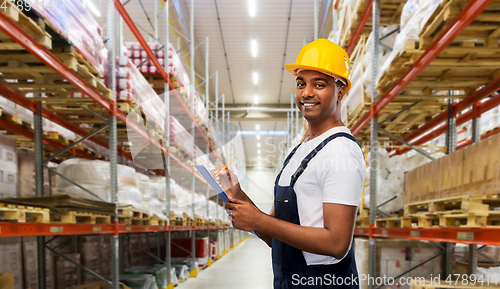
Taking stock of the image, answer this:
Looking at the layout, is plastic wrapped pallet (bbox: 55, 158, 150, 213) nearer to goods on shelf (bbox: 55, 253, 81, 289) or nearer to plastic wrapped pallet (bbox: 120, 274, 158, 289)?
goods on shelf (bbox: 55, 253, 81, 289)

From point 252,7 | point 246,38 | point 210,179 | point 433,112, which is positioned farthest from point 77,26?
point 246,38

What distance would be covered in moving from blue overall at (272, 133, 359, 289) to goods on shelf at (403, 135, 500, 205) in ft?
7.28

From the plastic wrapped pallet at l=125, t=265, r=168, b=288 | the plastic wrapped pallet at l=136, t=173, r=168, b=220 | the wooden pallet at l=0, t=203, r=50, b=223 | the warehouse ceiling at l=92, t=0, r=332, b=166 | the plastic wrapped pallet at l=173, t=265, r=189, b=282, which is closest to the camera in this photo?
the wooden pallet at l=0, t=203, r=50, b=223

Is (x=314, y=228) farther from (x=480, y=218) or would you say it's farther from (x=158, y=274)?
(x=158, y=274)

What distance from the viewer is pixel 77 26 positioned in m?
3.98

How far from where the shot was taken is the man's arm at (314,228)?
1.18 metres

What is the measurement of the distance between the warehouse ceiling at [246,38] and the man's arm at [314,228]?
803 centimetres

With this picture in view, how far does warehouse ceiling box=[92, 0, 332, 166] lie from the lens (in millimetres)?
13156

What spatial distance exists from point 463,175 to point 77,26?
4.16 meters

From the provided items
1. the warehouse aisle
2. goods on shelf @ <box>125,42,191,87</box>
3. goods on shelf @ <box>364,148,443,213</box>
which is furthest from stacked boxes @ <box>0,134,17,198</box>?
goods on shelf @ <box>364,148,443,213</box>

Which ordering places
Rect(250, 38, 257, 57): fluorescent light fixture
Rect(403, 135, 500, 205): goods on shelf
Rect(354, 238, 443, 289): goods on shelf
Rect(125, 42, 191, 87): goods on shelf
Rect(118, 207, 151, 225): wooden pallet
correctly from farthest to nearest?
Rect(250, 38, 257, 57): fluorescent light fixture, Rect(125, 42, 191, 87): goods on shelf, Rect(354, 238, 443, 289): goods on shelf, Rect(118, 207, 151, 225): wooden pallet, Rect(403, 135, 500, 205): goods on shelf

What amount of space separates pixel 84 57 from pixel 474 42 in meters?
4.10

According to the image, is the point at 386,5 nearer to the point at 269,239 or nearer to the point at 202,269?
the point at 269,239

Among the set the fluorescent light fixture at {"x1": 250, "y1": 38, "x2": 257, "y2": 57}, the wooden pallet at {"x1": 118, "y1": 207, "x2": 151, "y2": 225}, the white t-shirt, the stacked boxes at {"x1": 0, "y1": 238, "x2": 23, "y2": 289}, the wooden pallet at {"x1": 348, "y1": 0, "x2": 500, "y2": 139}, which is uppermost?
the fluorescent light fixture at {"x1": 250, "y1": 38, "x2": 257, "y2": 57}
